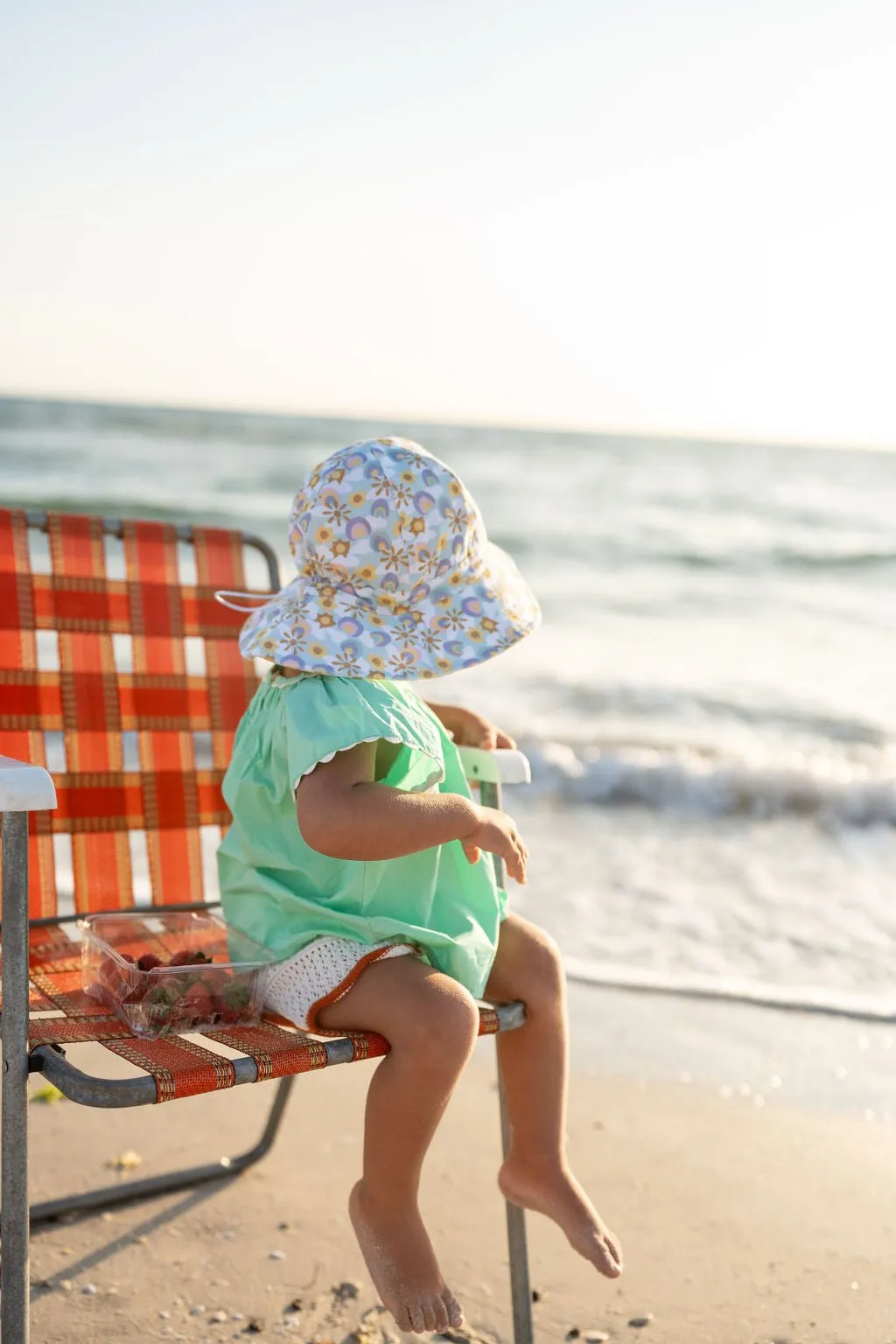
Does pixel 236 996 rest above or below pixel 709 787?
above

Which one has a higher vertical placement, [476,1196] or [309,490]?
[309,490]

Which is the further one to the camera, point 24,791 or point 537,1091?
point 537,1091

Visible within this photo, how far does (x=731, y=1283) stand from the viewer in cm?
225

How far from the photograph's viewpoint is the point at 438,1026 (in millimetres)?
1703

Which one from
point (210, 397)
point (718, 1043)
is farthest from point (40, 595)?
point (210, 397)

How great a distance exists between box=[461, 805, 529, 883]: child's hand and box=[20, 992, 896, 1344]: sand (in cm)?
79

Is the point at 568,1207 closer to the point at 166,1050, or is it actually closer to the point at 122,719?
the point at 166,1050

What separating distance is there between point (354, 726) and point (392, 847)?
0.17 m

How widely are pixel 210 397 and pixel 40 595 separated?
19.1 m

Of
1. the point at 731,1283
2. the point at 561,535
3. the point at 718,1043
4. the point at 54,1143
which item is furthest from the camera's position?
the point at 561,535

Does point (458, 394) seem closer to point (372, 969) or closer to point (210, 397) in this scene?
point (210, 397)

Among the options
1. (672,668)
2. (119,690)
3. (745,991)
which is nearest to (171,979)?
A: (119,690)

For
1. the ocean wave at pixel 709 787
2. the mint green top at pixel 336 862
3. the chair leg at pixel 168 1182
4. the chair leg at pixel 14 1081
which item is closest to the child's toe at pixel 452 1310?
the mint green top at pixel 336 862

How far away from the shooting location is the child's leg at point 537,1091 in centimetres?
191
